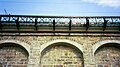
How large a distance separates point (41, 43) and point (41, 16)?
5.34 ft

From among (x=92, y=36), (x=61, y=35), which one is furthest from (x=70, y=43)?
(x=92, y=36)

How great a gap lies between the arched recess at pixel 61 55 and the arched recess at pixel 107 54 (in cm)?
95

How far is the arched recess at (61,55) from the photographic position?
31.7 feet

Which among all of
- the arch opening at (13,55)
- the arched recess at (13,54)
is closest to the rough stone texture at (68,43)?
the arched recess at (13,54)

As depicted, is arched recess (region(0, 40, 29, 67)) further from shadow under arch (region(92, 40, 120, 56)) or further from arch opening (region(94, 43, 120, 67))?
arch opening (region(94, 43, 120, 67))

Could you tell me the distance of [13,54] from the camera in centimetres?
985

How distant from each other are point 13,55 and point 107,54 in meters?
5.28

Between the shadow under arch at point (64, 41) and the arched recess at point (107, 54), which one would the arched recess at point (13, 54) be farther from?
the arched recess at point (107, 54)

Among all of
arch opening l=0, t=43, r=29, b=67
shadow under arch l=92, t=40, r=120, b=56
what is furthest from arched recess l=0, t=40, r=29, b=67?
shadow under arch l=92, t=40, r=120, b=56

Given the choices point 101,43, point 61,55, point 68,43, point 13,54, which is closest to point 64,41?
point 68,43

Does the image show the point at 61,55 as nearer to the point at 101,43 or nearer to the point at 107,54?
the point at 101,43

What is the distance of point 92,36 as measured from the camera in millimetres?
10180

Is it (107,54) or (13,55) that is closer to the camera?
(13,55)

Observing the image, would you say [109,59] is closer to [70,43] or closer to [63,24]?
[70,43]
